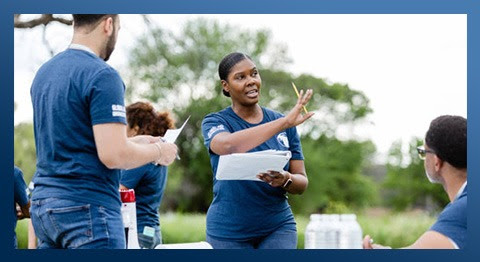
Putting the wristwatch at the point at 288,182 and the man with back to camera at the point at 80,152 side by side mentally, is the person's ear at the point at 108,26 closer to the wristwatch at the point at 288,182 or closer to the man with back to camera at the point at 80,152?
the man with back to camera at the point at 80,152

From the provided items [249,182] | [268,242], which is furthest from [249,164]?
[268,242]

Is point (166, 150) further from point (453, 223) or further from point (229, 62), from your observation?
point (453, 223)

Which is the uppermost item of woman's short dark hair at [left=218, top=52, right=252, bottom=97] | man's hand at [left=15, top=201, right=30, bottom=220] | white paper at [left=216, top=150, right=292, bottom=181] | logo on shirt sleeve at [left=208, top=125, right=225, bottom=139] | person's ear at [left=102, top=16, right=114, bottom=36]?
person's ear at [left=102, top=16, right=114, bottom=36]

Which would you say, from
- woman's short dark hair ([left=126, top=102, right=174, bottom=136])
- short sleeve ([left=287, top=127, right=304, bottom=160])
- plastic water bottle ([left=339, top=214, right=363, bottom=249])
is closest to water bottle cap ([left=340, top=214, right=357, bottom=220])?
plastic water bottle ([left=339, top=214, right=363, bottom=249])

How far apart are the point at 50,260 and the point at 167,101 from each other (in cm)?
1191

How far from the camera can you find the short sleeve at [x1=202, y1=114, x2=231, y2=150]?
4324 millimetres

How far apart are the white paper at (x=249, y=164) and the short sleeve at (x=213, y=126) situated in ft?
0.74

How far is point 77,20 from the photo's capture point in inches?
141

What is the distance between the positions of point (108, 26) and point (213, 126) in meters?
1.00

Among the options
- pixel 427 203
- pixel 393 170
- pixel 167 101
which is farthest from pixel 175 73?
pixel 427 203

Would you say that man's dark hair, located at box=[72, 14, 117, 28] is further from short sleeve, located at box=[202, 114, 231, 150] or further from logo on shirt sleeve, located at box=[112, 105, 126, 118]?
short sleeve, located at box=[202, 114, 231, 150]

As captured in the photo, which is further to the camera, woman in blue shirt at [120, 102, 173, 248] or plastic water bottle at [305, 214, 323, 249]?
woman in blue shirt at [120, 102, 173, 248]

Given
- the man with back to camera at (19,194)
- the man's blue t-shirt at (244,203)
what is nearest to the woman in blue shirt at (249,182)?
the man's blue t-shirt at (244,203)

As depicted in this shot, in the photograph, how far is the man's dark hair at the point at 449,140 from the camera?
3.63 metres
